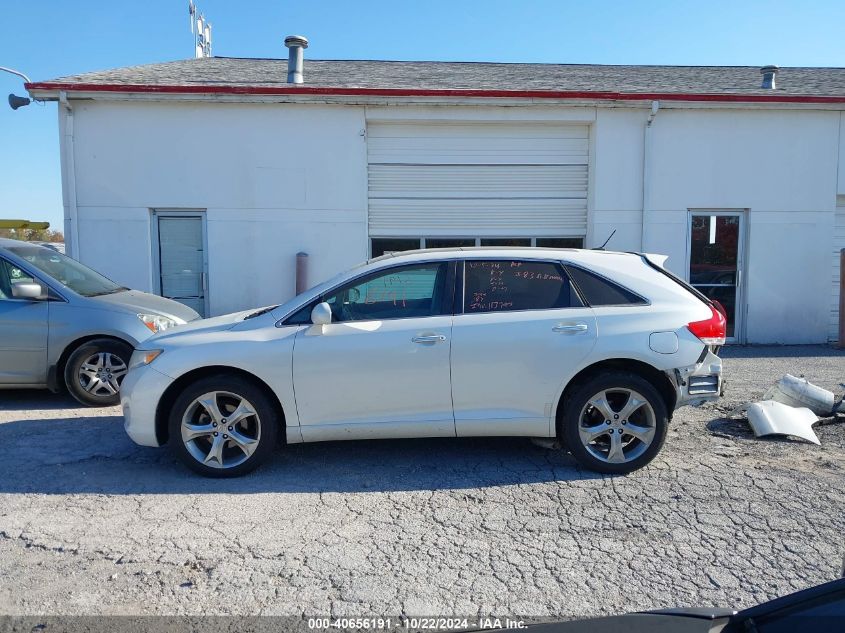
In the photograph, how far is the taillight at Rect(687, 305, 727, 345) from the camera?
4727 mm

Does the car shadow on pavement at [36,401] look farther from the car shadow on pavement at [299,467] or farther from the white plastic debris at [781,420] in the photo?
the white plastic debris at [781,420]

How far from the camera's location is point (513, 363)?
4609 mm

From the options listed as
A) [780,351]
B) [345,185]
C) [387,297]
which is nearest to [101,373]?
[387,297]

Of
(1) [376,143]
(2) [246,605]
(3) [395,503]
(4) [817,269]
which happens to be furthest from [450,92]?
(2) [246,605]

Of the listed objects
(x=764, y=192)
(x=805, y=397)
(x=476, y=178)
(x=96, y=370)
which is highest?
(x=476, y=178)

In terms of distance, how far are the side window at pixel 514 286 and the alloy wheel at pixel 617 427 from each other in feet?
2.50

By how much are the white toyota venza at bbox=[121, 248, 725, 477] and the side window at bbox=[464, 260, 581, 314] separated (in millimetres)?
15

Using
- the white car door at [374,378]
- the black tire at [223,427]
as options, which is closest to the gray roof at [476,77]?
the white car door at [374,378]

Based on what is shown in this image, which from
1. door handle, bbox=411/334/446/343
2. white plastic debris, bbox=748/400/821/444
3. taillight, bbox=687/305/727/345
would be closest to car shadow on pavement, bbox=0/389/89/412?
door handle, bbox=411/334/446/343

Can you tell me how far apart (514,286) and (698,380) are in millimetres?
1526

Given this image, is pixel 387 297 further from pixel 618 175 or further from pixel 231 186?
pixel 618 175

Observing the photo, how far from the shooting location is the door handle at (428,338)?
15.1 feet

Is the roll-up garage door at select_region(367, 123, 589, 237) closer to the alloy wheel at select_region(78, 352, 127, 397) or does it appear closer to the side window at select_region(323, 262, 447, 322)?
the alloy wheel at select_region(78, 352, 127, 397)

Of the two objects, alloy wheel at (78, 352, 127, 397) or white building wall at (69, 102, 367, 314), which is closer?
alloy wheel at (78, 352, 127, 397)
